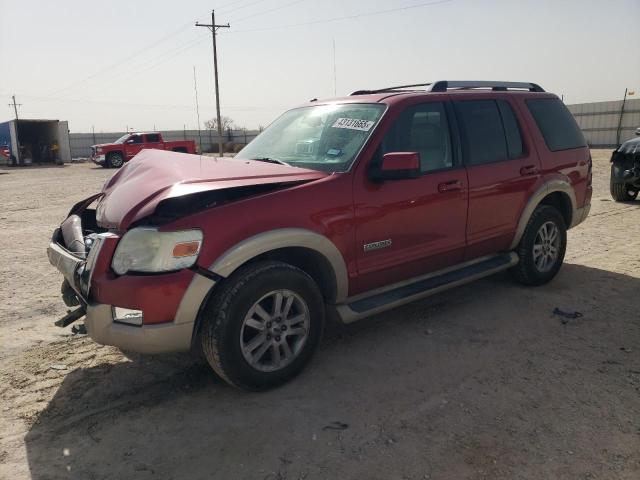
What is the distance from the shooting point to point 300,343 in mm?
3340

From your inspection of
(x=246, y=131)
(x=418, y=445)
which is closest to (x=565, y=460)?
(x=418, y=445)

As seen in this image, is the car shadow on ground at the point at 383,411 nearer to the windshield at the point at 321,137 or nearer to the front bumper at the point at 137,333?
the front bumper at the point at 137,333

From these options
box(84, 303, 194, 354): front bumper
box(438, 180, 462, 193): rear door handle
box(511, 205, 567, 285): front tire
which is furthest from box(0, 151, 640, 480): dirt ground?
box(438, 180, 462, 193): rear door handle

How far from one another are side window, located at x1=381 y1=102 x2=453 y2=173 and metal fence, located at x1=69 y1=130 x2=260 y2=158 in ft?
127

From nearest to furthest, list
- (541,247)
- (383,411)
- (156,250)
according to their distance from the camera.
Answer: (156,250), (383,411), (541,247)

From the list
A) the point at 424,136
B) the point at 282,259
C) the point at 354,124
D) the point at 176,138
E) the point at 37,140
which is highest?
the point at 176,138

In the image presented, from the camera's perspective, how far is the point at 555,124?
5.14 meters

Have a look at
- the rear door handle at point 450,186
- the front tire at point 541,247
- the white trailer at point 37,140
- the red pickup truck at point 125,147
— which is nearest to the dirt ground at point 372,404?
the front tire at point 541,247

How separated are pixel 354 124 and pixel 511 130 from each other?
174 cm

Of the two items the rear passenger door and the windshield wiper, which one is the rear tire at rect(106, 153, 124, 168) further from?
the rear passenger door

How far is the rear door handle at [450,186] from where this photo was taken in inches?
156

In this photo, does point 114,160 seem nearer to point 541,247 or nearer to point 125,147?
point 125,147

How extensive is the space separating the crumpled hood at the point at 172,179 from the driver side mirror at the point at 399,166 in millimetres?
423

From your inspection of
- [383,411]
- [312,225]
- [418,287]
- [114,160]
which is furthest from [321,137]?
[114,160]
